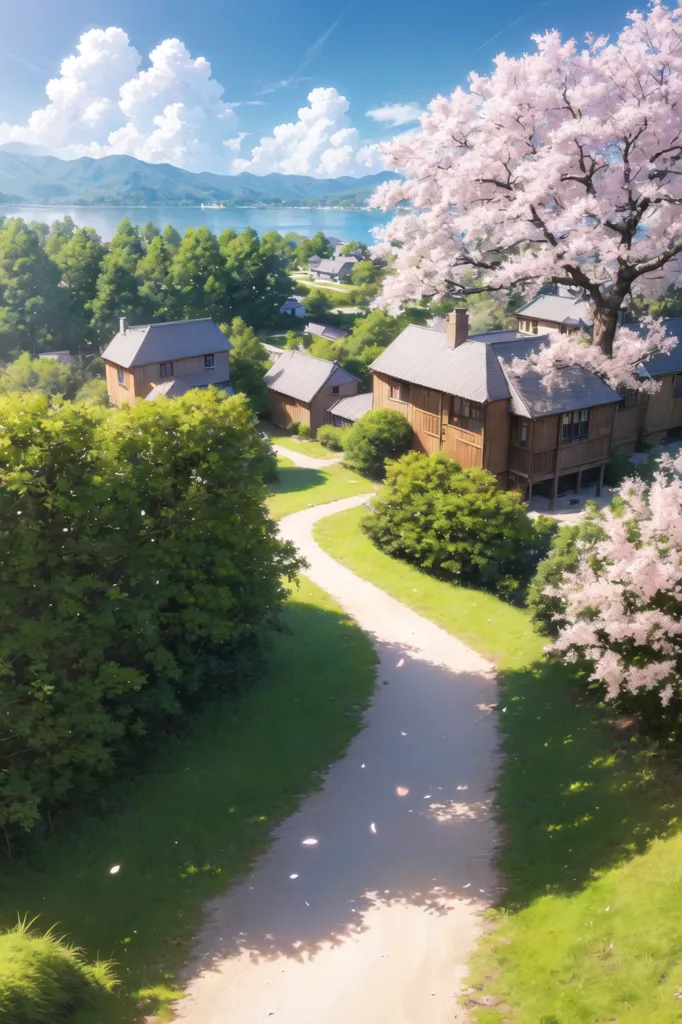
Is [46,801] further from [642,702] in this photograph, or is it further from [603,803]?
[642,702]

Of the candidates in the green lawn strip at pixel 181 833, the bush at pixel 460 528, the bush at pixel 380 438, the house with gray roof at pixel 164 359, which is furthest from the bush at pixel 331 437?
the green lawn strip at pixel 181 833

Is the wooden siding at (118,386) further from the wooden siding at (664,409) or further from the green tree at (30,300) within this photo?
the wooden siding at (664,409)

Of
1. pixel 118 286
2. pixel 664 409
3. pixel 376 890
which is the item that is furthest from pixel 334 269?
pixel 376 890

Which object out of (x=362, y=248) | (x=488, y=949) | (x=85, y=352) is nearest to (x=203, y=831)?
(x=488, y=949)

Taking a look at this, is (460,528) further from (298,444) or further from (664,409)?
(298,444)

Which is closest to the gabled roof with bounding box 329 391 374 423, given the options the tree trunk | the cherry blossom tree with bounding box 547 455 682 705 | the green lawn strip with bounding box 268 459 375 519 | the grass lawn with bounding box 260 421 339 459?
the grass lawn with bounding box 260 421 339 459
